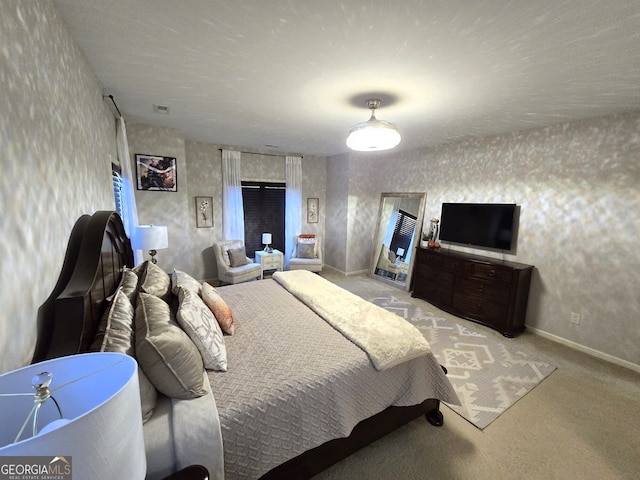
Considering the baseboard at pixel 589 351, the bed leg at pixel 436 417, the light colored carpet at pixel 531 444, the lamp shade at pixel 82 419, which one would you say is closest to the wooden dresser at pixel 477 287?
→ the baseboard at pixel 589 351

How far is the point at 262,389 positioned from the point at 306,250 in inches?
159

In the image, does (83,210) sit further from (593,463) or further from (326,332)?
(593,463)

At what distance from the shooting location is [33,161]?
104 cm

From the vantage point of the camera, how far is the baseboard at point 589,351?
2672 millimetres

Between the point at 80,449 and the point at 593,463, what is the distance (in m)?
2.67

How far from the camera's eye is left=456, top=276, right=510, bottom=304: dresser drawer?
329cm

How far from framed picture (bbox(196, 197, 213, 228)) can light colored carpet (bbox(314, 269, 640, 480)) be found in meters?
4.08

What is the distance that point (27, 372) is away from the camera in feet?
2.08

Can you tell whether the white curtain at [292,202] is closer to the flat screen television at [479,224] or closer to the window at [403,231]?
the window at [403,231]

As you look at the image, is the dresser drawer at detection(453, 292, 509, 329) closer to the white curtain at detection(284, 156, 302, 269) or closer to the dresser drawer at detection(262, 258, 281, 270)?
the dresser drawer at detection(262, 258, 281, 270)

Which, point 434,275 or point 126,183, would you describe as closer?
point 126,183

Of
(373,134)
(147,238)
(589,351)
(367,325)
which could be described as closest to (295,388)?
(367,325)

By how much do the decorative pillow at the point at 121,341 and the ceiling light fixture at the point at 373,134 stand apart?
207cm

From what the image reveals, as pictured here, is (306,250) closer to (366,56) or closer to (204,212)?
(204,212)
